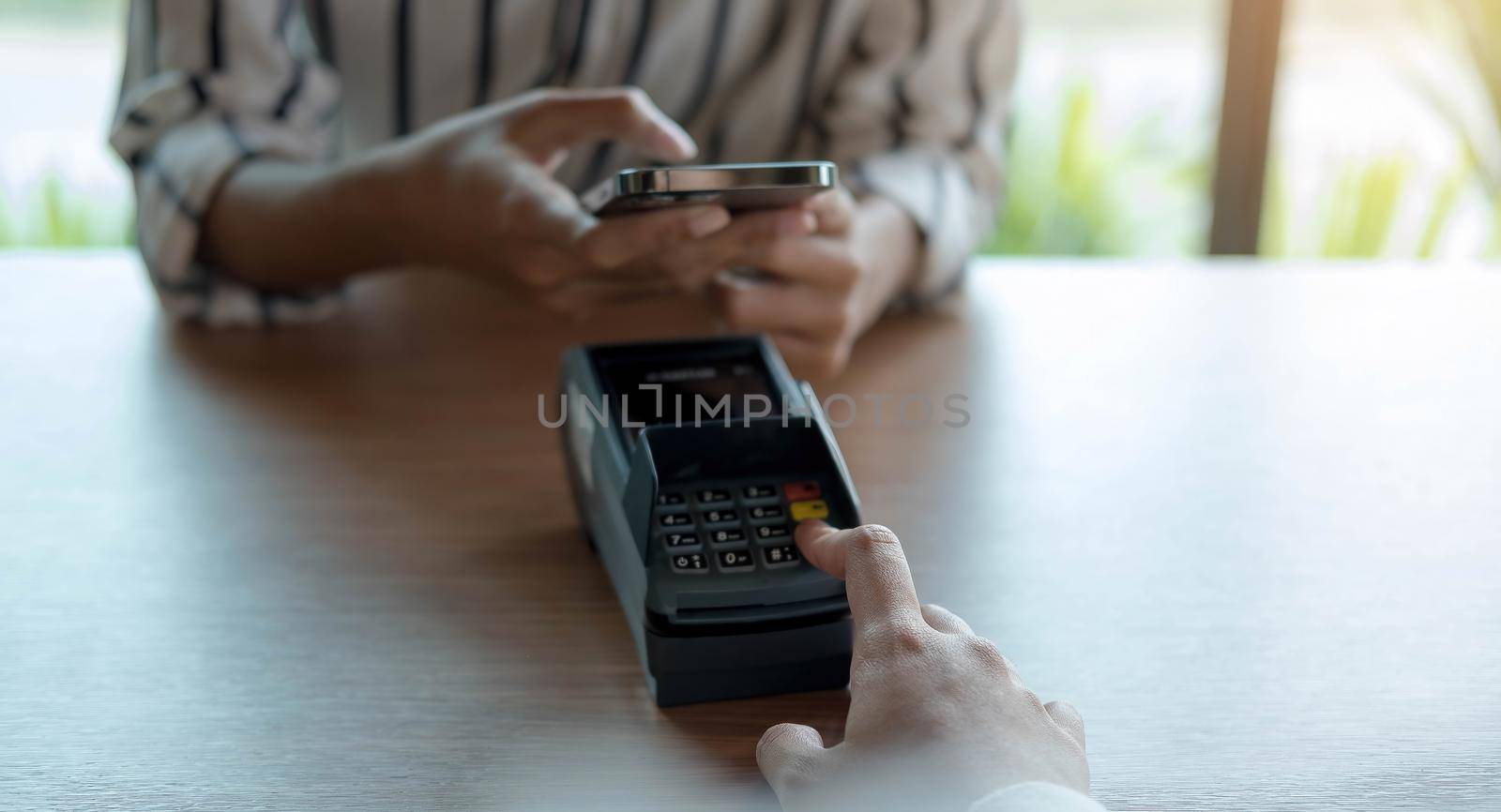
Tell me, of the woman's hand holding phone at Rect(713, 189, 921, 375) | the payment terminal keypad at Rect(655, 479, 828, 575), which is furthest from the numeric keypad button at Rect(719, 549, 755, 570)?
the woman's hand holding phone at Rect(713, 189, 921, 375)

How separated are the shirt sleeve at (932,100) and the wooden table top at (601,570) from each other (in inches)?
4.9

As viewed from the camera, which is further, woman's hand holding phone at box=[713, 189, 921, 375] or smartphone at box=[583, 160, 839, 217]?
woman's hand holding phone at box=[713, 189, 921, 375]

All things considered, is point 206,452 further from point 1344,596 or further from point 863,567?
point 1344,596

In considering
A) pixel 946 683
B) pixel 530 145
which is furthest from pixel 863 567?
pixel 530 145

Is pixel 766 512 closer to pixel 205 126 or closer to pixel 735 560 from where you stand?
pixel 735 560

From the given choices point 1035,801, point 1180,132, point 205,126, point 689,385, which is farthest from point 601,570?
point 1180,132

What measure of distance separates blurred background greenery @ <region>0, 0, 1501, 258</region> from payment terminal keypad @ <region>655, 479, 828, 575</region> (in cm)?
142

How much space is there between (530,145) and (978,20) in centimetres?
45

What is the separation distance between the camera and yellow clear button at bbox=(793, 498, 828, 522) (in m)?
0.42

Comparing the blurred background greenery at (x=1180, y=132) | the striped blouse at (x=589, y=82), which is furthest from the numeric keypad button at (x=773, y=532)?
the blurred background greenery at (x=1180, y=132)

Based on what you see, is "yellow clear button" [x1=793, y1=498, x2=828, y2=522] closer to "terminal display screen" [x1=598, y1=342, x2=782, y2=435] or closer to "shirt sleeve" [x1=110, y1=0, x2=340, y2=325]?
"terminal display screen" [x1=598, y1=342, x2=782, y2=435]

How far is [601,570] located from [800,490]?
0.35ft

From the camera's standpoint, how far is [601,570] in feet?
1.60

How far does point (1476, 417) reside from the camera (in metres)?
0.68
